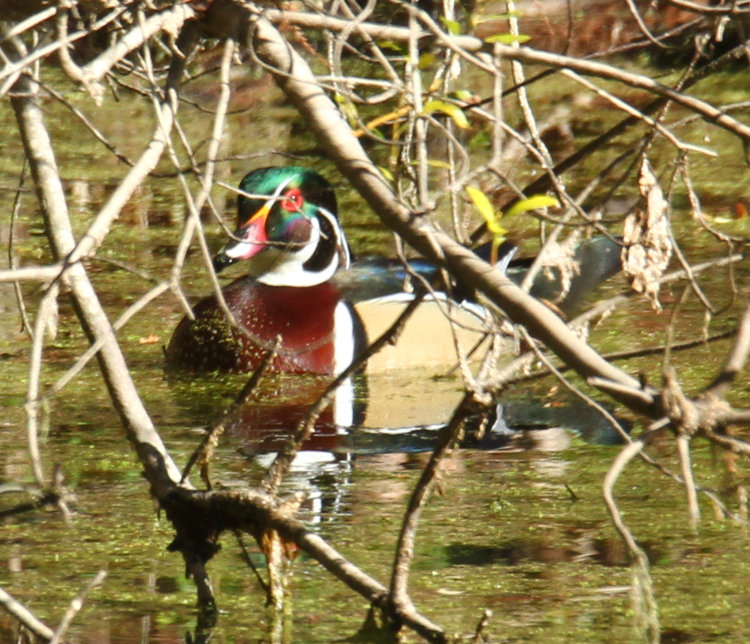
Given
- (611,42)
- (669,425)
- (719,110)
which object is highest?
(611,42)

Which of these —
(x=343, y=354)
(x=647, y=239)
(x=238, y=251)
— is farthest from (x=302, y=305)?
(x=647, y=239)

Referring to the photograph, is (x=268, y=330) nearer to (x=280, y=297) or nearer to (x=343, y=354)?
(x=280, y=297)

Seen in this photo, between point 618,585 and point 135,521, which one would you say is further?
point 135,521

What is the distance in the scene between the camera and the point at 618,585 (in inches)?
129

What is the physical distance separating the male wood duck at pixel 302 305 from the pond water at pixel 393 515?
0.15 metres

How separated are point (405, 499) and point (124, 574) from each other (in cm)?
91

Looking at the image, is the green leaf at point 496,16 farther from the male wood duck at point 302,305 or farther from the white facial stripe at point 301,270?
the white facial stripe at point 301,270

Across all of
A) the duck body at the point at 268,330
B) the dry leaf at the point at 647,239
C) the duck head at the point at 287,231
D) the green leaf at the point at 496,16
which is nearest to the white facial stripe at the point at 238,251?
the duck head at the point at 287,231

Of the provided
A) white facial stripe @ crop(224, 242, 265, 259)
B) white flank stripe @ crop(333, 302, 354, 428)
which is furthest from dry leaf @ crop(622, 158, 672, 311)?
white facial stripe @ crop(224, 242, 265, 259)

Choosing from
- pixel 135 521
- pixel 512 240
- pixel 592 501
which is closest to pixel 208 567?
pixel 135 521

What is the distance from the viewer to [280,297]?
6227mm

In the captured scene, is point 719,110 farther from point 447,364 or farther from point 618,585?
point 447,364

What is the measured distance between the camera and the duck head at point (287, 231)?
18.9 feet

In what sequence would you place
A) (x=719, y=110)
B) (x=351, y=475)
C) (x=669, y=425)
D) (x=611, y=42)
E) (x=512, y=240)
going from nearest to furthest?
(x=669, y=425)
(x=719, y=110)
(x=351, y=475)
(x=512, y=240)
(x=611, y=42)
